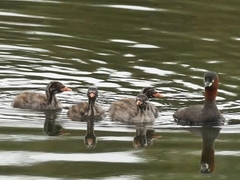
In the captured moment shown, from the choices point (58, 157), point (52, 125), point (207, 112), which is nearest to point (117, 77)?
point (207, 112)

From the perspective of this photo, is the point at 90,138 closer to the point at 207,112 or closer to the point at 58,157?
the point at 58,157

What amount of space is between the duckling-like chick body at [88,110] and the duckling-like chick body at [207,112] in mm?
1225

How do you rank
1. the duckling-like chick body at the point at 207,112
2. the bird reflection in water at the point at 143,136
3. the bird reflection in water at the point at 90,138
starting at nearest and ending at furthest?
1. the bird reflection in water at the point at 90,138
2. the bird reflection in water at the point at 143,136
3. the duckling-like chick body at the point at 207,112

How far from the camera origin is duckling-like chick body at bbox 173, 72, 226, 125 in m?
15.4

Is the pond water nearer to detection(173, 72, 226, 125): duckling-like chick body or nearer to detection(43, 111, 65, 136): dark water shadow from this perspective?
detection(43, 111, 65, 136): dark water shadow

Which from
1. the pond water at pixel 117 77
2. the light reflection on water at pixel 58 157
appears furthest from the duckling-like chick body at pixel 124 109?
the light reflection on water at pixel 58 157

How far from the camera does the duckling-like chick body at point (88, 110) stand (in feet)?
50.9

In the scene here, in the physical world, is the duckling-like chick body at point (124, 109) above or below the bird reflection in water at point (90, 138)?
above

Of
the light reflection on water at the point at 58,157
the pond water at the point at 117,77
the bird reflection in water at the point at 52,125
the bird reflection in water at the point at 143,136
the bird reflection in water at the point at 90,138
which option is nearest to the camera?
the light reflection on water at the point at 58,157

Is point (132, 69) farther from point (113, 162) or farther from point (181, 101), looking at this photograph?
point (113, 162)

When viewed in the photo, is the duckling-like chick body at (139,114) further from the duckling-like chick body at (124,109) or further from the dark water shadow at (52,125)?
the dark water shadow at (52,125)

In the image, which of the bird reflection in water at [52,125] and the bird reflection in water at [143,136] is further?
the bird reflection in water at [52,125]

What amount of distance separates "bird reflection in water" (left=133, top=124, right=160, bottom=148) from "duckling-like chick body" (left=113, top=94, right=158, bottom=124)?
7.9 inches

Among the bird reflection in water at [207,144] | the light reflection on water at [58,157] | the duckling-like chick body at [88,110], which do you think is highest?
the duckling-like chick body at [88,110]
